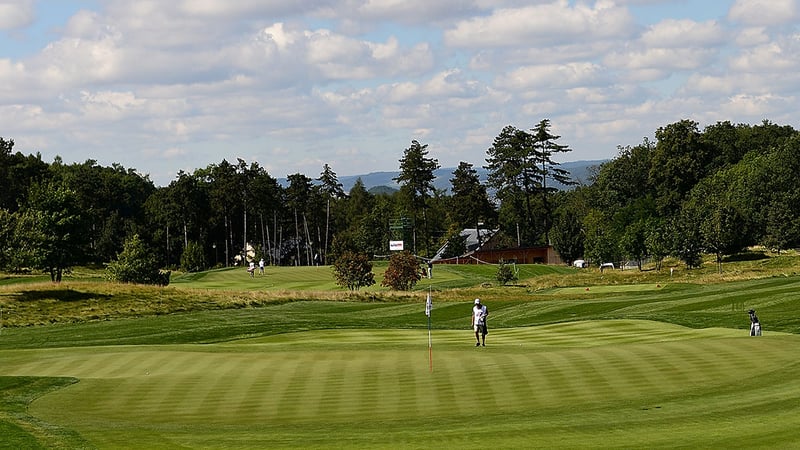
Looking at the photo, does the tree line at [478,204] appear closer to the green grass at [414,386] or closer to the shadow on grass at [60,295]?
the shadow on grass at [60,295]

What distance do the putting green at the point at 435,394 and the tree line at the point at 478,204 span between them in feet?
242

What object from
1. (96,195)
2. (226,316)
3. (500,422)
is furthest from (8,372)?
(96,195)

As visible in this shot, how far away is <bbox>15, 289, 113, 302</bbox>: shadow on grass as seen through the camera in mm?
59000

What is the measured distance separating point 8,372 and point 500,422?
17.2m

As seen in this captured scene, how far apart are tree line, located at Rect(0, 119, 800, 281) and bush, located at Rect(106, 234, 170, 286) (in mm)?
26643

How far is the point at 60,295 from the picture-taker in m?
60.4

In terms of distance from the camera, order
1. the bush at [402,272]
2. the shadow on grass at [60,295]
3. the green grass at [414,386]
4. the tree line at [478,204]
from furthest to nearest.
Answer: the tree line at [478,204] < the bush at [402,272] < the shadow on grass at [60,295] < the green grass at [414,386]

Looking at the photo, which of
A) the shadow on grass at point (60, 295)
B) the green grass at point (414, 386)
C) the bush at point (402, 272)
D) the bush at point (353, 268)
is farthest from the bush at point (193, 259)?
the green grass at point (414, 386)

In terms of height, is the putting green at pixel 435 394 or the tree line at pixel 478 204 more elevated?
the tree line at pixel 478 204

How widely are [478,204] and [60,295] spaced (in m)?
96.7

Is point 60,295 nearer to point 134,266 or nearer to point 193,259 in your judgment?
point 134,266

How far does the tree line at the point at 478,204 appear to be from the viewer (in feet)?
371

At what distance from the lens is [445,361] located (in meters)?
27.9

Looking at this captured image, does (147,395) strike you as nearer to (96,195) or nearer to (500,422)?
(500,422)
